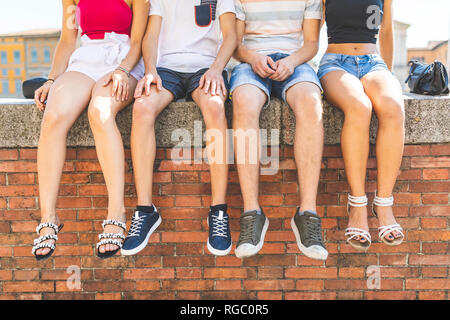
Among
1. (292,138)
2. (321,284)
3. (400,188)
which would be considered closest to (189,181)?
(292,138)

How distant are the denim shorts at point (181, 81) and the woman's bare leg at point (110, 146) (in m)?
0.38

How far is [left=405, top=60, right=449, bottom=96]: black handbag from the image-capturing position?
8.75 feet

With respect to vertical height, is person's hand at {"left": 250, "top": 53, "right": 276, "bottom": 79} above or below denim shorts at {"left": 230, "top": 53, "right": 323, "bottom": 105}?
above

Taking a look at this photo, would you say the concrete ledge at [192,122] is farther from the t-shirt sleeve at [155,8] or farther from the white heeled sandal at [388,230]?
the t-shirt sleeve at [155,8]

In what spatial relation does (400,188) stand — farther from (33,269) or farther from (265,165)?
(33,269)

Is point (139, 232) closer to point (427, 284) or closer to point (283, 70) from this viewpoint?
point (283, 70)

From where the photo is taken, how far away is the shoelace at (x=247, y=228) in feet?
7.20

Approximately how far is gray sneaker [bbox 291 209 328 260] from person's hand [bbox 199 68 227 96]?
2.86 ft

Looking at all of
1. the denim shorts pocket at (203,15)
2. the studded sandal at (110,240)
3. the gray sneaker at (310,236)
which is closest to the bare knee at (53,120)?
the studded sandal at (110,240)

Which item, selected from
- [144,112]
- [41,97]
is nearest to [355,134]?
[144,112]

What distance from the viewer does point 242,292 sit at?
2736 millimetres

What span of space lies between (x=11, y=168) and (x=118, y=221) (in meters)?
0.93

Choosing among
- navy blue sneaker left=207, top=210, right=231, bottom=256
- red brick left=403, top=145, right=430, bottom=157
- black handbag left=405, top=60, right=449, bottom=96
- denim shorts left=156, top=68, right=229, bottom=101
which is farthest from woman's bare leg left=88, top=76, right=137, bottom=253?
black handbag left=405, top=60, right=449, bottom=96

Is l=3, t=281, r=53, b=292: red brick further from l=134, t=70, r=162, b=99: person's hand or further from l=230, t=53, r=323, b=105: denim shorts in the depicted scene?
l=230, t=53, r=323, b=105: denim shorts
